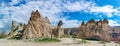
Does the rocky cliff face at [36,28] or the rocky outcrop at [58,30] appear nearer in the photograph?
the rocky cliff face at [36,28]

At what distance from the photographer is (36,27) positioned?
146 ft

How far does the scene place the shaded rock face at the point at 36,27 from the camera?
41.8 meters

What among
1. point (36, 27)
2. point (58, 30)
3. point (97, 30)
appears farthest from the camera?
point (97, 30)

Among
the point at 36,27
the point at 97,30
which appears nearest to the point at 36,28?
the point at 36,27

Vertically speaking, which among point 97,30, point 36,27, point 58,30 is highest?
point 36,27

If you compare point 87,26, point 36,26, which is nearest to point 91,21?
point 87,26

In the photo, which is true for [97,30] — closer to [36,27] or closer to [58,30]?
[58,30]

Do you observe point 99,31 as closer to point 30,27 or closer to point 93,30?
point 93,30

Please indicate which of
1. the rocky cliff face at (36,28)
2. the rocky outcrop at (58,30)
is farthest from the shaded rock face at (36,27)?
the rocky outcrop at (58,30)

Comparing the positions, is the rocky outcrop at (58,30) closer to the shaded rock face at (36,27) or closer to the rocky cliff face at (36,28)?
the rocky cliff face at (36,28)

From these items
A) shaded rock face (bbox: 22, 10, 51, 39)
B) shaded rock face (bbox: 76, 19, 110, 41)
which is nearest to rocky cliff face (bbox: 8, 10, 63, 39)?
shaded rock face (bbox: 22, 10, 51, 39)

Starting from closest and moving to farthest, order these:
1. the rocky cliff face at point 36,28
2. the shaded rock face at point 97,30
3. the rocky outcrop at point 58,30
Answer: the rocky cliff face at point 36,28
the rocky outcrop at point 58,30
the shaded rock face at point 97,30

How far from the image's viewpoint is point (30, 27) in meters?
42.1

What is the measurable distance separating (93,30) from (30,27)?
21.2 meters
